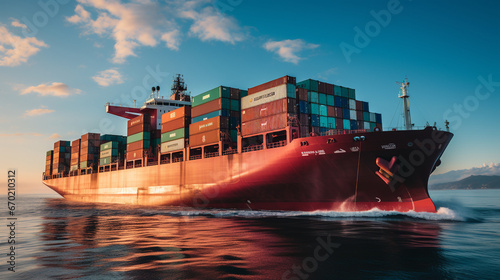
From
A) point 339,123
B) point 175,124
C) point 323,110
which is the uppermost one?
point 175,124

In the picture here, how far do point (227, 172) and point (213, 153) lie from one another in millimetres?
3357

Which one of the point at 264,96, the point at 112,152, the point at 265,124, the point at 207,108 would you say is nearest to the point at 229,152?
the point at 265,124

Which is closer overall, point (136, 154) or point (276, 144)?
point (276, 144)

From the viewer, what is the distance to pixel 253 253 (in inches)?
421

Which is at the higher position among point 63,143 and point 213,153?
point 63,143

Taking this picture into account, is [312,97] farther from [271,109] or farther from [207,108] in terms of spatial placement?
[207,108]

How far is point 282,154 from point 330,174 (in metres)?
4.17

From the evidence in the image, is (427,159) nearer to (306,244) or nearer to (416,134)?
(416,134)

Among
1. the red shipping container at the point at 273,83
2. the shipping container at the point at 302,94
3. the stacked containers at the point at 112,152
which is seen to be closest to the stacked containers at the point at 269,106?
the red shipping container at the point at 273,83

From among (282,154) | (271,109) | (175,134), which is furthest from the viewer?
(175,134)

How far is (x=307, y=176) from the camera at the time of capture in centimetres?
2292

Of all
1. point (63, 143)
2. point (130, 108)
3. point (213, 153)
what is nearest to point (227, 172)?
point (213, 153)

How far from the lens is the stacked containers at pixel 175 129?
35.1m

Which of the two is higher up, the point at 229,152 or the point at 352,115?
the point at 352,115
